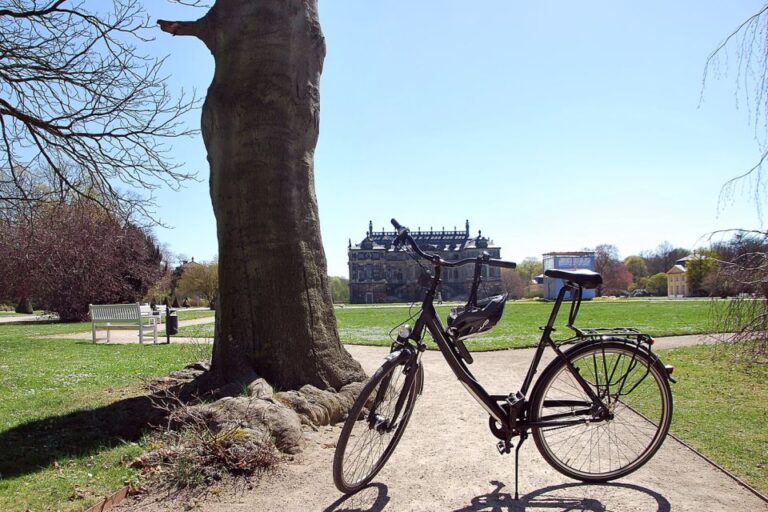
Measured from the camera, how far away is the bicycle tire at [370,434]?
3350 mm

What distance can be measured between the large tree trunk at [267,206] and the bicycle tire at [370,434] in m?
2.03

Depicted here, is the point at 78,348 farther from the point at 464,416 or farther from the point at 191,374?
the point at 464,416

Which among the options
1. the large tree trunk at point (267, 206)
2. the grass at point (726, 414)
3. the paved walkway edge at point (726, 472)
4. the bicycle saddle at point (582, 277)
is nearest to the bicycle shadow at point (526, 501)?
the paved walkway edge at point (726, 472)

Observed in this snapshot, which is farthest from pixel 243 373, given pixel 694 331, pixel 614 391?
pixel 694 331

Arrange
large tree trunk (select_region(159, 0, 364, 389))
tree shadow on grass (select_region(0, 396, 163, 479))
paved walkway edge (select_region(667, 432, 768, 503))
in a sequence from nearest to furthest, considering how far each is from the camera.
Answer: paved walkway edge (select_region(667, 432, 768, 503))
tree shadow on grass (select_region(0, 396, 163, 479))
large tree trunk (select_region(159, 0, 364, 389))

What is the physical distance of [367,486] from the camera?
371 cm

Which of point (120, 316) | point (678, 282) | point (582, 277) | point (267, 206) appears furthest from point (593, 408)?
point (678, 282)

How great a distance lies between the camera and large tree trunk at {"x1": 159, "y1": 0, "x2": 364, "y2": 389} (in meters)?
5.68

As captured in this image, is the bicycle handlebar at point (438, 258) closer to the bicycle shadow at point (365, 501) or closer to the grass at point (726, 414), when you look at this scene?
the bicycle shadow at point (365, 501)

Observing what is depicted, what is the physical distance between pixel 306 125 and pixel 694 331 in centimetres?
1403

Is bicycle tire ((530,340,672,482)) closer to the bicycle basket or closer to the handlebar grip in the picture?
the bicycle basket

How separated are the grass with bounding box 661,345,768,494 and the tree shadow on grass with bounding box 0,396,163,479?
4386mm

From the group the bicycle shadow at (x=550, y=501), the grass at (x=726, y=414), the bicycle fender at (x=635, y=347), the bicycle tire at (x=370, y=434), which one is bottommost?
the grass at (x=726, y=414)

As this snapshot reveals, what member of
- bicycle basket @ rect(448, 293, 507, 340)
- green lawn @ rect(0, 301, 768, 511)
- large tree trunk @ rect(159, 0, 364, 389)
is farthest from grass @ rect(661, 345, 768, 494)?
large tree trunk @ rect(159, 0, 364, 389)
